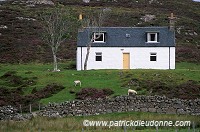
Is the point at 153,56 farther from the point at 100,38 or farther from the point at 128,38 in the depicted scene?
the point at 100,38

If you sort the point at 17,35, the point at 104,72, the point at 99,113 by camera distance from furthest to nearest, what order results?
the point at 17,35 < the point at 104,72 < the point at 99,113

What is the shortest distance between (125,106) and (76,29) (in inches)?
1214

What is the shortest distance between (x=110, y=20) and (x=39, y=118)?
6884 cm

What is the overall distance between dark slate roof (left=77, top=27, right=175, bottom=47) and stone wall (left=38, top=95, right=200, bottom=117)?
1988 centimetres

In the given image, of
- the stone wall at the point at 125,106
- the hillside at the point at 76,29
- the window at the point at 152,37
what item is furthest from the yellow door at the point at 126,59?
the stone wall at the point at 125,106

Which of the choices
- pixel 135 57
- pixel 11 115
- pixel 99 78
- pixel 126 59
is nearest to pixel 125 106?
pixel 99 78

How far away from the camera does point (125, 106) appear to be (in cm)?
3925

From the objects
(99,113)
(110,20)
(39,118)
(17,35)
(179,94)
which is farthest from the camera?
(110,20)

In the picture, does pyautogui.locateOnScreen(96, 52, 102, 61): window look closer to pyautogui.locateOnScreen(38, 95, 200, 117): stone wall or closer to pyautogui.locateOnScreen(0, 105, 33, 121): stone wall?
pyautogui.locateOnScreen(38, 95, 200, 117): stone wall

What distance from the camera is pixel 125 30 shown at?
62.5m

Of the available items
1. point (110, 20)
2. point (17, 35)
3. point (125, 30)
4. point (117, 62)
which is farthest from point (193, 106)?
point (110, 20)

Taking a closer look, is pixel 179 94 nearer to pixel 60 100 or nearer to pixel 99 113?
pixel 99 113

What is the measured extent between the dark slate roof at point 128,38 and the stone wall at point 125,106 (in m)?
19.9

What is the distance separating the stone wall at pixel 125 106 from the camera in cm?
3856
